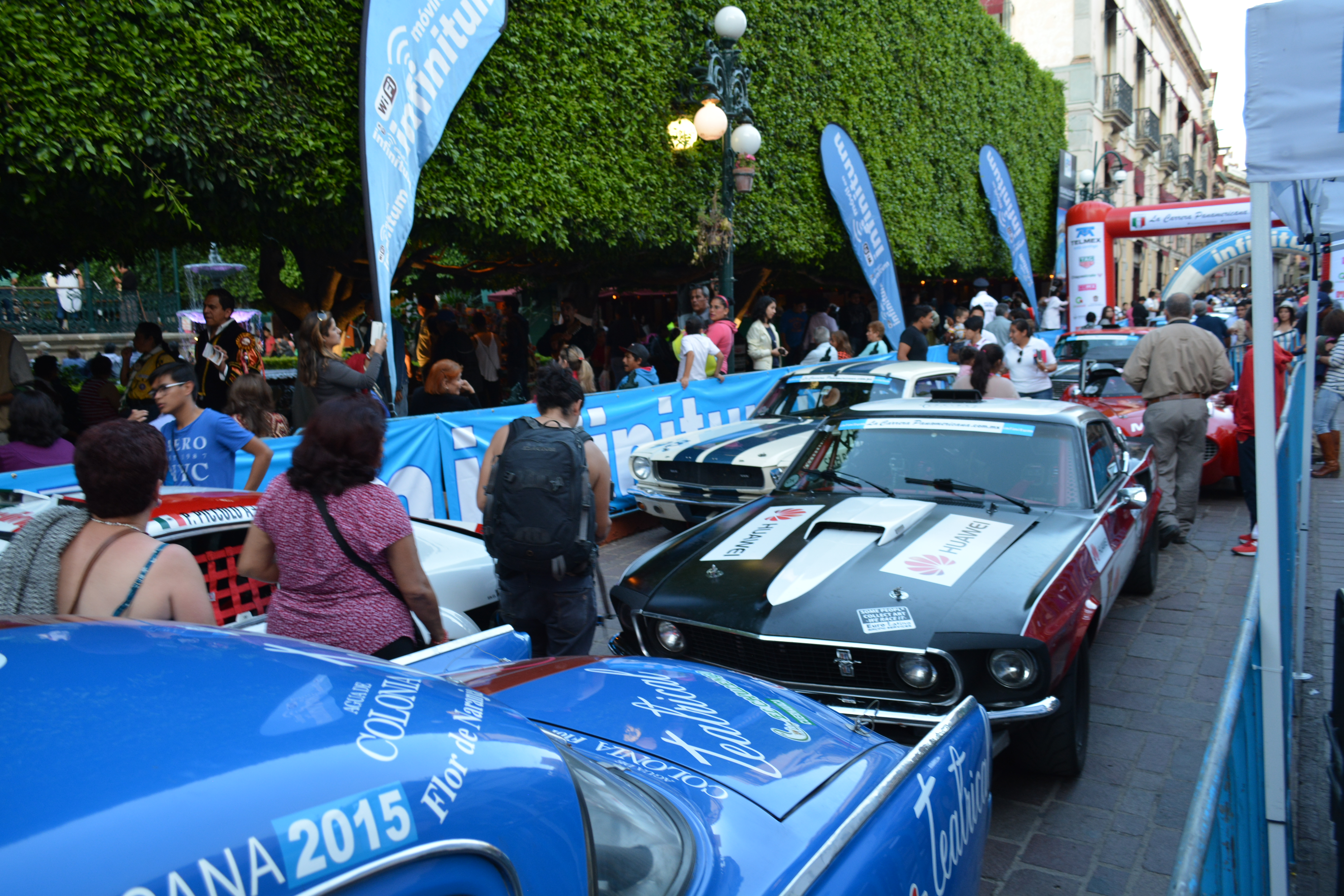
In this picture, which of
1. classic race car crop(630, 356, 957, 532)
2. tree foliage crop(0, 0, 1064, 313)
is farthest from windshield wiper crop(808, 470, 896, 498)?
tree foliage crop(0, 0, 1064, 313)

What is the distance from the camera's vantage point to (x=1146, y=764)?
4055 millimetres

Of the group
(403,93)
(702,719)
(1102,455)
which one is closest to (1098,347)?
(1102,455)

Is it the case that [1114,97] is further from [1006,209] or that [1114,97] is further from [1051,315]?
[1051,315]

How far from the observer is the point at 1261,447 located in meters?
2.71

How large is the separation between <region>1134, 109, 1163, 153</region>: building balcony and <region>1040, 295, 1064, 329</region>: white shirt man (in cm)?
2236

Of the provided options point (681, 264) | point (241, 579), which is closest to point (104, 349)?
point (681, 264)

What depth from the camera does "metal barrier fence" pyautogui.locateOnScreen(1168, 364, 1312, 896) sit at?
5.26ft

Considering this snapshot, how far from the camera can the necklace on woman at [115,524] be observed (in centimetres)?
249

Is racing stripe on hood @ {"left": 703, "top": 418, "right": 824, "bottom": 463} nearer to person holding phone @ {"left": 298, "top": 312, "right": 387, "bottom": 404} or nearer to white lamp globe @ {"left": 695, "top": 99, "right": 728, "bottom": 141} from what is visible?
person holding phone @ {"left": 298, "top": 312, "right": 387, "bottom": 404}

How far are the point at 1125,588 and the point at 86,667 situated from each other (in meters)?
6.65

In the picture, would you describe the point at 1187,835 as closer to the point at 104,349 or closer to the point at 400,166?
the point at 400,166

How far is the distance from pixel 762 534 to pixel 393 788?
3506 millimetres

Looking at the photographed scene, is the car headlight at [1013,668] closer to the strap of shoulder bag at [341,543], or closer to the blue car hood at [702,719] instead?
the blue car hood at [702,719]

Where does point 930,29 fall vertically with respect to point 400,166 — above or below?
above
